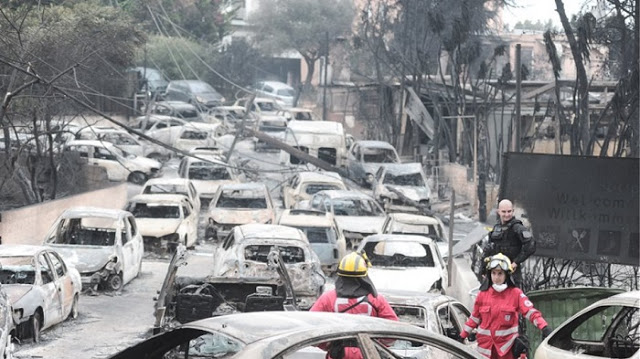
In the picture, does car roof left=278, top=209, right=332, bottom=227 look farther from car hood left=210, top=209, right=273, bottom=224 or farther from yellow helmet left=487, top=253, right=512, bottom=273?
yellow helmet left=487, top=253, right=512, bottom=273

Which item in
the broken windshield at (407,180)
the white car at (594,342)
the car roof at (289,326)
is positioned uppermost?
the car roof at (289,326)

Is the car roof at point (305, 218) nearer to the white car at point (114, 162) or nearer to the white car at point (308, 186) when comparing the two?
the white car at point (308, 186)

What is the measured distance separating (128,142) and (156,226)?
652 inches

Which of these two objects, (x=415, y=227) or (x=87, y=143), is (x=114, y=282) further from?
(x=87, y=143)

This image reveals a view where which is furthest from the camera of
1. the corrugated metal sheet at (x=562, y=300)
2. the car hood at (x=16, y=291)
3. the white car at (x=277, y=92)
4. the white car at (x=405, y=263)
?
the white car at (x=277, y=92)

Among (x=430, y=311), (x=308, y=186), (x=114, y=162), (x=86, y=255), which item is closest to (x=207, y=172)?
(x=308, y=186)

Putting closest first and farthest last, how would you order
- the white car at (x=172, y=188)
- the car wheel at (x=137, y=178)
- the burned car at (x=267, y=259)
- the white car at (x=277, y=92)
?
the burned car at (x=267, y=259) → the white car at (x=172, y=188) → the car wheel at (x=137, y=178) → the white car at (x=277, y=92)

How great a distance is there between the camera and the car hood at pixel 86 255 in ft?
62.7

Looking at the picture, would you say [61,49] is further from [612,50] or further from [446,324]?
[446,324]

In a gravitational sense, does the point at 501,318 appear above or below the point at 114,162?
above

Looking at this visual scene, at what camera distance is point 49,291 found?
15281mm

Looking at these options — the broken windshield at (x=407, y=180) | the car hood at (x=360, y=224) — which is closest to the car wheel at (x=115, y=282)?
the car hood at (x=360, y=224)

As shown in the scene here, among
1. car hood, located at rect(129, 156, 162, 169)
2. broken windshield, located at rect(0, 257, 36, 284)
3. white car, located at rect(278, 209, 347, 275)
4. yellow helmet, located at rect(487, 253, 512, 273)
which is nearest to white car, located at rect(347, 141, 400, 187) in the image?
car hood, located at rect(129, 156, 162, 169)

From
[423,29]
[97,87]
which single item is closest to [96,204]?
[97,87]
